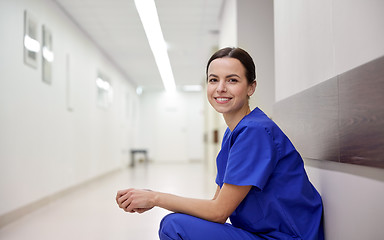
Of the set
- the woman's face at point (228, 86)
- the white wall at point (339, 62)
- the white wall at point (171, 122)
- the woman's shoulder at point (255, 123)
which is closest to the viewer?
the white wall at point (339, 62)

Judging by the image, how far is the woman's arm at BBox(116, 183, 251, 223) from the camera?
4.67 ft

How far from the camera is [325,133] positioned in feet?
5.17

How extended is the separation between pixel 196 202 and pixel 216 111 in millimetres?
1603

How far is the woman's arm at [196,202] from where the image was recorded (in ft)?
4.67

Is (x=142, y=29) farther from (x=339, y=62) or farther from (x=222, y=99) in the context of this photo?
(x=339, y=62)

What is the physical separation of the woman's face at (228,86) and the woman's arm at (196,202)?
38 centimetres

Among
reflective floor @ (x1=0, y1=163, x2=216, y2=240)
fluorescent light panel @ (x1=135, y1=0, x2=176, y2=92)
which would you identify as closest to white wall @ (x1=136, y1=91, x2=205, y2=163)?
fluorescent light panel @ (x1=135, y1=0, x2=176, y2=92)

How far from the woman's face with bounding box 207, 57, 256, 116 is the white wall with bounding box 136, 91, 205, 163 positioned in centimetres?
1370

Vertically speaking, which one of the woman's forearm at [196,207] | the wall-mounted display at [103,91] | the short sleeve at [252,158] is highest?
the wall-mounted display at [103,91]

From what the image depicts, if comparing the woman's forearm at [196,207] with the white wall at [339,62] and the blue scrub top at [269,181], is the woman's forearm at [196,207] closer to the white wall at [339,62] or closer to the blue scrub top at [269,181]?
the blue scrub top at [269,181]

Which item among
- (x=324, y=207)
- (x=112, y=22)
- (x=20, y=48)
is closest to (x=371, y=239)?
(x=324, y=207)

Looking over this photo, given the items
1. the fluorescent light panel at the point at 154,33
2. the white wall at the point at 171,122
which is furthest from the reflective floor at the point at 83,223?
the white wall at the point at 171,122

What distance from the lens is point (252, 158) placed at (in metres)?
1.41

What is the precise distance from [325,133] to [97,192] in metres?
5.00
